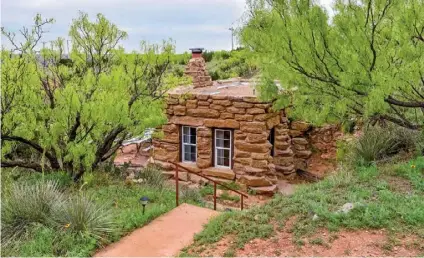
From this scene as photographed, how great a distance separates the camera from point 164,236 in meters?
6.98

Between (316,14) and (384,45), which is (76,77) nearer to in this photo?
(316,14)

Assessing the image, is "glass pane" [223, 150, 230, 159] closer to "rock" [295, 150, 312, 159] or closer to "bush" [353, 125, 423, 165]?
"rock" [295, 150, 312, 159]

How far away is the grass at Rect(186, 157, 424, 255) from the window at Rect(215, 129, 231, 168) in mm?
5655

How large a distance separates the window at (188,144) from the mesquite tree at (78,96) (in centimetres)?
347

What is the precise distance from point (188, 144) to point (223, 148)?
1.22m

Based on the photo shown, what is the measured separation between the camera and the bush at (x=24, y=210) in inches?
259

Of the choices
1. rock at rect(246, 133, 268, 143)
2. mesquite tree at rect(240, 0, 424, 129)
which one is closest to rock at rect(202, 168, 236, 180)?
rock at rect(246, 133, 268, 143)

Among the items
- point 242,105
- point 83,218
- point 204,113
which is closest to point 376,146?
point 242,105

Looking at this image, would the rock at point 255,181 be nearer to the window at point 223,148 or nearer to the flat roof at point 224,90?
the window at point 223,148

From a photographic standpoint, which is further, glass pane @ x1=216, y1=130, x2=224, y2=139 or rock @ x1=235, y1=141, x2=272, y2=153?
glass pane @ x1=216, y1=130, x2=224, y2=139

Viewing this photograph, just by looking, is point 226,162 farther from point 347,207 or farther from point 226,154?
point 347,207

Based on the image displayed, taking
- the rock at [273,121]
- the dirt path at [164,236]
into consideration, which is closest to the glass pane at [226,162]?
the rock at [273,121]

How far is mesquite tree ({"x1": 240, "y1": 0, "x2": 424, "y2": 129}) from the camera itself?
7.26 m

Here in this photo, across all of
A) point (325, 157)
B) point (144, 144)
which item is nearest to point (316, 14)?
point (325, 157)
